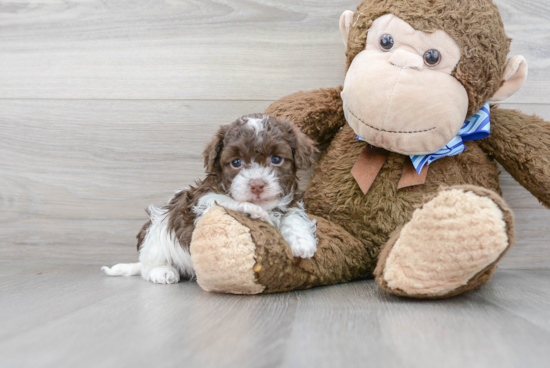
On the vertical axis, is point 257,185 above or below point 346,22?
below

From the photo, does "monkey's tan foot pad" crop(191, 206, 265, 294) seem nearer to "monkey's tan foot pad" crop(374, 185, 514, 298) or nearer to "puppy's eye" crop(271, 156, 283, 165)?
"puppy's eye" crop(271, 156, 283, 165)

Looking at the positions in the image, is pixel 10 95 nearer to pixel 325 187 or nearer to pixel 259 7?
pixel 259 7

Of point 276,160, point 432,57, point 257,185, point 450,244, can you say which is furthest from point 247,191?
point 432,57

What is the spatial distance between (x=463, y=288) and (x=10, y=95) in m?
2.06

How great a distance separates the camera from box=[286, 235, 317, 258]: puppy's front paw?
1.47 meters

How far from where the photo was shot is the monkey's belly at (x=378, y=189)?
5.58ft

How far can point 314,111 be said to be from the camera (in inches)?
71.1

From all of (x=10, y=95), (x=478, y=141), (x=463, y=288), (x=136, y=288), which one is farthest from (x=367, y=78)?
(x=10, y=95)

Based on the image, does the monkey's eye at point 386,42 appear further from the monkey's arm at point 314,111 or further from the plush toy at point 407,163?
the monkey's arm at point 314,111

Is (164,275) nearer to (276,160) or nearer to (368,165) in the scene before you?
(276,160)

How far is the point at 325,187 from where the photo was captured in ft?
5.93

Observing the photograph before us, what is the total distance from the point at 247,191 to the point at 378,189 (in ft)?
1.77

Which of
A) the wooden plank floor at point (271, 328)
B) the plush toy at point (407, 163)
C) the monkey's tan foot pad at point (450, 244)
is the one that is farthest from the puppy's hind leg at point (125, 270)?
the monkey's tan foot pad at point (450, 244)

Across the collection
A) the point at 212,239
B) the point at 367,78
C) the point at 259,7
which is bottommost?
the point at 212,239
